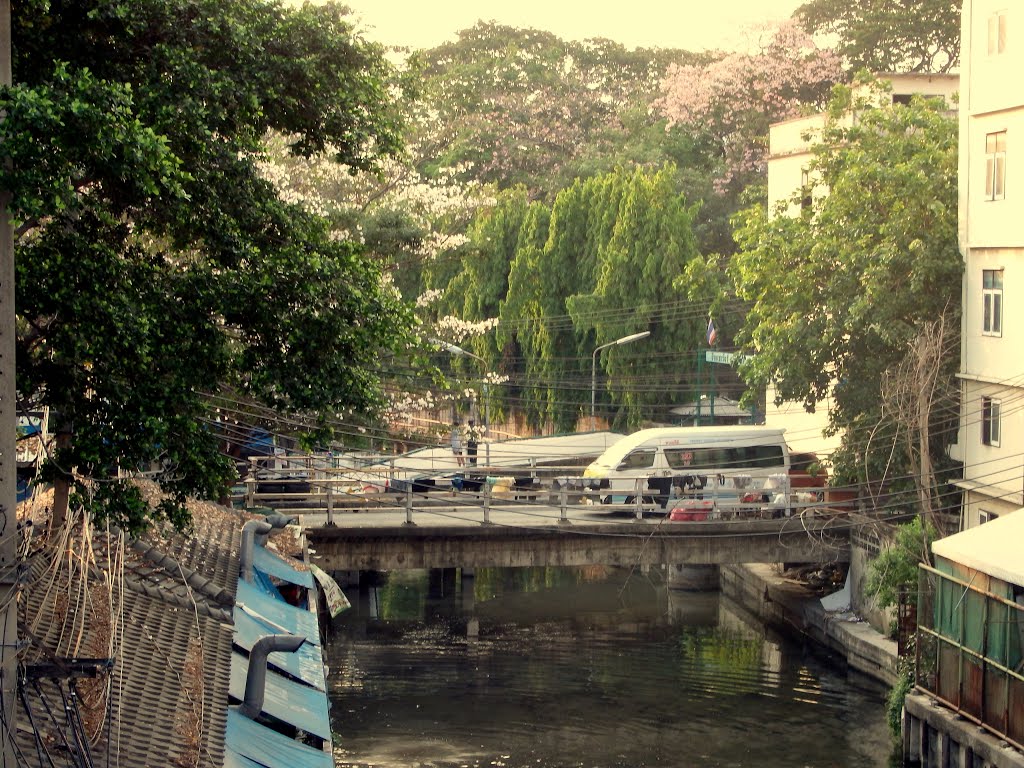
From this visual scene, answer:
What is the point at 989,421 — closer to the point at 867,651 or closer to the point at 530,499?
the point at 867,651

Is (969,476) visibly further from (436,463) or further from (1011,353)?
(436,463)

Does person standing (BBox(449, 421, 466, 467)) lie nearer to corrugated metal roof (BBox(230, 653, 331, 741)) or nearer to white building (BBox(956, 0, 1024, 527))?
white building (BBox(956, 0, 1024, 527))

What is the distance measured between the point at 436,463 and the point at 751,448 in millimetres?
8272

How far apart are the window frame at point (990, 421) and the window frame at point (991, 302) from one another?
1.31 m

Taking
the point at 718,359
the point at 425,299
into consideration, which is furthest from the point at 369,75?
the point at 718,359

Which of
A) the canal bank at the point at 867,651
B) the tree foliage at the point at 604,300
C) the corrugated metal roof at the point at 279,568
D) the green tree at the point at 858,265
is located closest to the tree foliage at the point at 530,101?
the tree foliage at the point at 604,300

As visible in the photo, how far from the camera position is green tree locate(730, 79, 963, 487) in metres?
28.6

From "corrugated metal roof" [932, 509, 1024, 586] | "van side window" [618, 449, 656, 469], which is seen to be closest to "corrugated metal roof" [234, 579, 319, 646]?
"corrugated metal roof" [932, 509, 1024, 586]

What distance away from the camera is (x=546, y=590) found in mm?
35219

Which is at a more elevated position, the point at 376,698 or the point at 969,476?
the point at 969,476

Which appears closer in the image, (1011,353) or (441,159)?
(1011,353)

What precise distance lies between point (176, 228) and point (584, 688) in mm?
16360

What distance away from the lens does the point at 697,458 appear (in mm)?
35094

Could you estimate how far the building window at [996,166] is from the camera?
26.8 meters
